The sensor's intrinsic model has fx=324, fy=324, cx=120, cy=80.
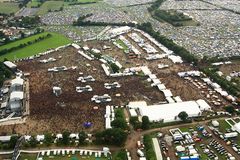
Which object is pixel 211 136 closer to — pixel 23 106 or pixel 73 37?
pixel 23 106

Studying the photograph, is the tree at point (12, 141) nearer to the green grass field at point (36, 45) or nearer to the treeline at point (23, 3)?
the green grass field at point (36, 45)

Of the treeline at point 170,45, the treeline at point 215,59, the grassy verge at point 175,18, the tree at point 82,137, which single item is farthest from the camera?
the grassy verge at point 175,18

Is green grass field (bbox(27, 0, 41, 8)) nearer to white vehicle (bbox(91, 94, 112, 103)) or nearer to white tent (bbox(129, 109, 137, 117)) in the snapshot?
white vehicle (bbox(91, 94, 112, 103))

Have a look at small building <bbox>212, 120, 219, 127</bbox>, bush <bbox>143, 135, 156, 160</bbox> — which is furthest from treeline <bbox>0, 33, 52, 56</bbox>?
small building <bbox>212, 120, 219, 127</bbox>

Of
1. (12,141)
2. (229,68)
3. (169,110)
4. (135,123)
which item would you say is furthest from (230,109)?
(12,141)

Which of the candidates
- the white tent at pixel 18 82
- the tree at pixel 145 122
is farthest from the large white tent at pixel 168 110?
the white tent at pixel 18 82

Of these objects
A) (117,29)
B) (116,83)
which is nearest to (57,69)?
(116,83)
